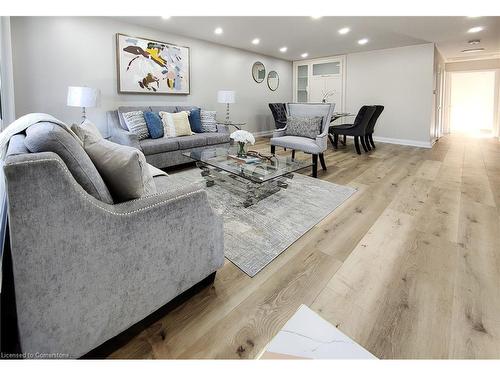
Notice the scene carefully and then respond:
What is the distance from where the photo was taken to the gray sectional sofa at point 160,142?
3.59 m

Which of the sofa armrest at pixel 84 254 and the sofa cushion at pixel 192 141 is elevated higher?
the sofa cushion at pixel 192 141

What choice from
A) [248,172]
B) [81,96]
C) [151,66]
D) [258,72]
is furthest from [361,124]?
[81,96]

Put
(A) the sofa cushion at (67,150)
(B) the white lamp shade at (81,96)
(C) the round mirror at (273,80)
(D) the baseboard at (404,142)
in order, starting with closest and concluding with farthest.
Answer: (A) the sofa cushion at (67,150)
(B) the white lamp shade at (81,96)
(D) the baseboard at (404,142)
(C) the round mirror at (273,80)

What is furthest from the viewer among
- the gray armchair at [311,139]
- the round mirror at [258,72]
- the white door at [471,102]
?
the white door at [471,102]

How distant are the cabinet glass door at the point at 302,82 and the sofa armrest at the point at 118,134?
5.65m

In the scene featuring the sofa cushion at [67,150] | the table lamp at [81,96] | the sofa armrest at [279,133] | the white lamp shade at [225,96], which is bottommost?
the sofa cushion at [67,150]

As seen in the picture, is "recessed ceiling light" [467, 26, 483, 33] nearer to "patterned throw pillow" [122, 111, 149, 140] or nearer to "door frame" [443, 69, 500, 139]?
"door frame" [443, 69, 500, 139]

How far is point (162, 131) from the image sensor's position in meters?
4.04

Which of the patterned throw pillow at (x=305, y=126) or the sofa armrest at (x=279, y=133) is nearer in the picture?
the patterned throw pillow at (x=305, y=126)

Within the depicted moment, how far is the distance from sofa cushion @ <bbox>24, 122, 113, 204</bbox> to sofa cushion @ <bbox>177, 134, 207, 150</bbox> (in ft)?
9.43

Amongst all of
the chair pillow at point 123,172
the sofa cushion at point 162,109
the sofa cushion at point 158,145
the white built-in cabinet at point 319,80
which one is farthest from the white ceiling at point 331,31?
the chair pillow at point 123,172

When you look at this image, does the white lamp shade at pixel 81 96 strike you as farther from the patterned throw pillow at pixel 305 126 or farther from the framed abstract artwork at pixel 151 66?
the patterned throw pillow at pixel 305 126

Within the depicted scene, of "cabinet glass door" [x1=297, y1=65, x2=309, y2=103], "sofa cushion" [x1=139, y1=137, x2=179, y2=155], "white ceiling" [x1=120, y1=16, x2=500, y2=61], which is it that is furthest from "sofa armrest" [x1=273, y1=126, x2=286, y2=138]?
"cabinet glass door" [x1=297, y1=65, x2=309, y2=103]
